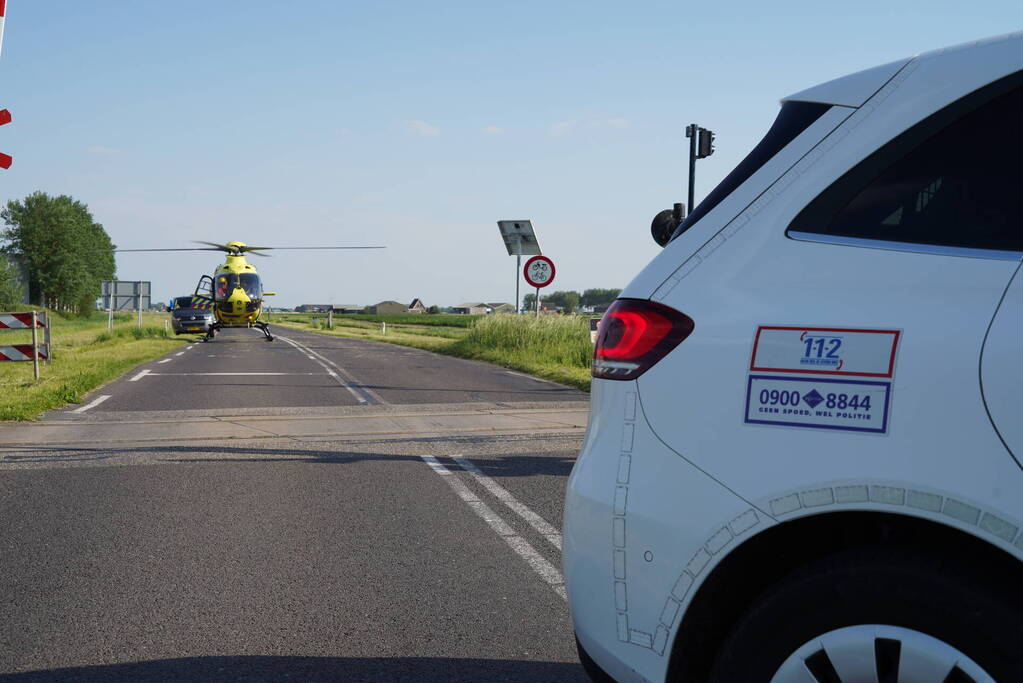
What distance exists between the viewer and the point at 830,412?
203cm

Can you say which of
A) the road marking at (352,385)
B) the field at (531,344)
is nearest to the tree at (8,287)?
the field at (531,344)

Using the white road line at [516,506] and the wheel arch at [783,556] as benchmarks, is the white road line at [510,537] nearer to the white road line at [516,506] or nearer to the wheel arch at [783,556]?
the white road line at [516,506]

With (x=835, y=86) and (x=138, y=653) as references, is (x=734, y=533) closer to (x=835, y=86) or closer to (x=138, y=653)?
(x=835, y=86)

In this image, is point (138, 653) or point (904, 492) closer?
point (904, 492)

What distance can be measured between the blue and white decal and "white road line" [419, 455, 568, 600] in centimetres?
185

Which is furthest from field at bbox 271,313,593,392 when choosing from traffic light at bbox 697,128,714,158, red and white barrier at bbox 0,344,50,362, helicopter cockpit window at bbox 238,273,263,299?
helicopter cockpit window at bbox 238,273,263,299

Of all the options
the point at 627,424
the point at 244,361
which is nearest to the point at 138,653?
the point at 627,424

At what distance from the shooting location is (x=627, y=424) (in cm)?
236

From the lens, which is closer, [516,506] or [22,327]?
[516,506]

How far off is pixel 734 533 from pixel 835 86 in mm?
1147

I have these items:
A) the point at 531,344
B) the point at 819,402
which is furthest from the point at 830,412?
the point at 531,344

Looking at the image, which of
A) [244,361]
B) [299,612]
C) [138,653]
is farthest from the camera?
[244,361]

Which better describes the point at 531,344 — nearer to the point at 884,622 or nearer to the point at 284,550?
the point at 284,550

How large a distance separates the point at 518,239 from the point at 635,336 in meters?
23.9
